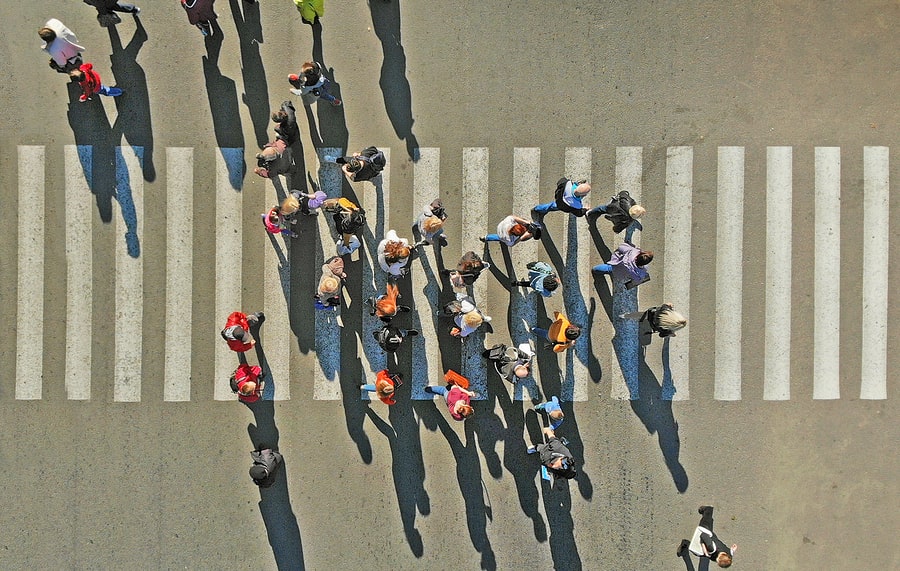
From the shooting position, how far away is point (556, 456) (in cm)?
729

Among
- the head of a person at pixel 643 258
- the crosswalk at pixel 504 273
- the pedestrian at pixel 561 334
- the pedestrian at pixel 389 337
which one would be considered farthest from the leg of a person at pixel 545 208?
the pedestrian at pixel 389 337

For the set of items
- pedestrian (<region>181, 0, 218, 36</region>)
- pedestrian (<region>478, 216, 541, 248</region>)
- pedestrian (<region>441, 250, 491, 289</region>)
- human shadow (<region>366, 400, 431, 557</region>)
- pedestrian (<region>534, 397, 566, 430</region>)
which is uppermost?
pedestrian (<region>181, 0, 218, 36</region>)

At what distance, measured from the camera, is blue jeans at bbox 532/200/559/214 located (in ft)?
25.1

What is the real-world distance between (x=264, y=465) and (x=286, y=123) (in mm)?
4642

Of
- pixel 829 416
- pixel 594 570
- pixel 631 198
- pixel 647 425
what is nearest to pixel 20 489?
pixel 594 570

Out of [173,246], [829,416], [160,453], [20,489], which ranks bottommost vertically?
[20,489]

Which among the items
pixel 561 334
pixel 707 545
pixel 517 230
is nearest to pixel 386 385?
pixel 561 334

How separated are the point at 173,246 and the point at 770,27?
9.37 metres

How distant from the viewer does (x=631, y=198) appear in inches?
301

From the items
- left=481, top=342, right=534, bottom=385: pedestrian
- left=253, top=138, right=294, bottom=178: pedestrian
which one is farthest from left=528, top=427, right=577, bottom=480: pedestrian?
left=253, top=138, right=294, bottom=178: pedestrian

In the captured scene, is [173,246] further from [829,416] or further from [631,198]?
[829,416]

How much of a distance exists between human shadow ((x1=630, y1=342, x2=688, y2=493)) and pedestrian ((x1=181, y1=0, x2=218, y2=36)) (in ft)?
25.9

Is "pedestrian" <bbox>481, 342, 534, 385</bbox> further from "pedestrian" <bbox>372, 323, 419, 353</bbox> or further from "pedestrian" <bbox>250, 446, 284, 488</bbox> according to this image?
"pedestrian" <bbox>250, 446, 284, 488</bbox>

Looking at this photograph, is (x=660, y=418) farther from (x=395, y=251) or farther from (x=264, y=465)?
(x=264, y=465)
